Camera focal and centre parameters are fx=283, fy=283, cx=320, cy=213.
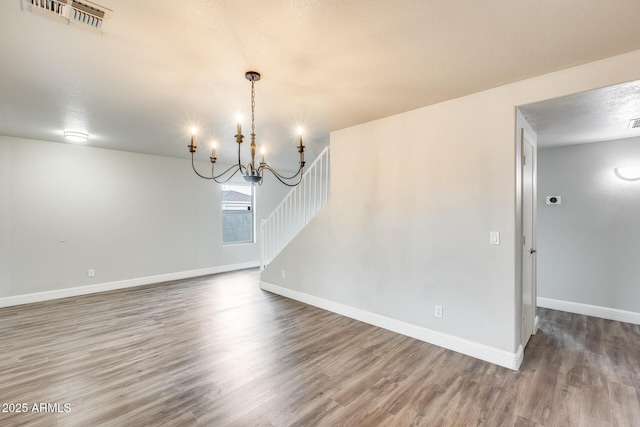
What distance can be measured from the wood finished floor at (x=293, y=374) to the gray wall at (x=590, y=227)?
413mm

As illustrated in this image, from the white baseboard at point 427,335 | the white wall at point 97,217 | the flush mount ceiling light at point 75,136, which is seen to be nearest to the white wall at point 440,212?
the white baseboard at point 427,335

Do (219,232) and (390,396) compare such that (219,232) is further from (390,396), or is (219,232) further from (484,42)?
(484,42)

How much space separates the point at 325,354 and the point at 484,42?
2960 mm

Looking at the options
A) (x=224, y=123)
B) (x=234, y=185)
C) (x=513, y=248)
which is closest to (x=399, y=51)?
(x=513, y=248)

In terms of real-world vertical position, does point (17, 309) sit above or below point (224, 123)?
below

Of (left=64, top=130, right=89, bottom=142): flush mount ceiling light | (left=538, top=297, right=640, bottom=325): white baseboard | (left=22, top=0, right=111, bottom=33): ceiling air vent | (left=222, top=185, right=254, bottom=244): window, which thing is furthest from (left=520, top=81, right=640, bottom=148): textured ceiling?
(left=222, top=185, right=254, bottom=244): window

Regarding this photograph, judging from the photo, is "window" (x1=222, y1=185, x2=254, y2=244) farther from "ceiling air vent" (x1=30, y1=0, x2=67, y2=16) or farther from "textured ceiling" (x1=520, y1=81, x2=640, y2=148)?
"textured ceiling" (x1=520, y1=81, x2=640, y2=148)

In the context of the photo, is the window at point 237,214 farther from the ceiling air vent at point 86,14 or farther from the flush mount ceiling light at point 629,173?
the flush mount ceiling light at point 629,173

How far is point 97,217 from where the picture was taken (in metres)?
5.11

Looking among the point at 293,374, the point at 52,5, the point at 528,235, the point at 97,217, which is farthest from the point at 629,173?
the point at 97,217

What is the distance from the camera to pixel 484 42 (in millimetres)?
1925

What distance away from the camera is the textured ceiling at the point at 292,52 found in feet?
5.35

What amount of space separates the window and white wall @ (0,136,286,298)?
27 cm

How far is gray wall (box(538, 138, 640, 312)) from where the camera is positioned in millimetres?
3582
